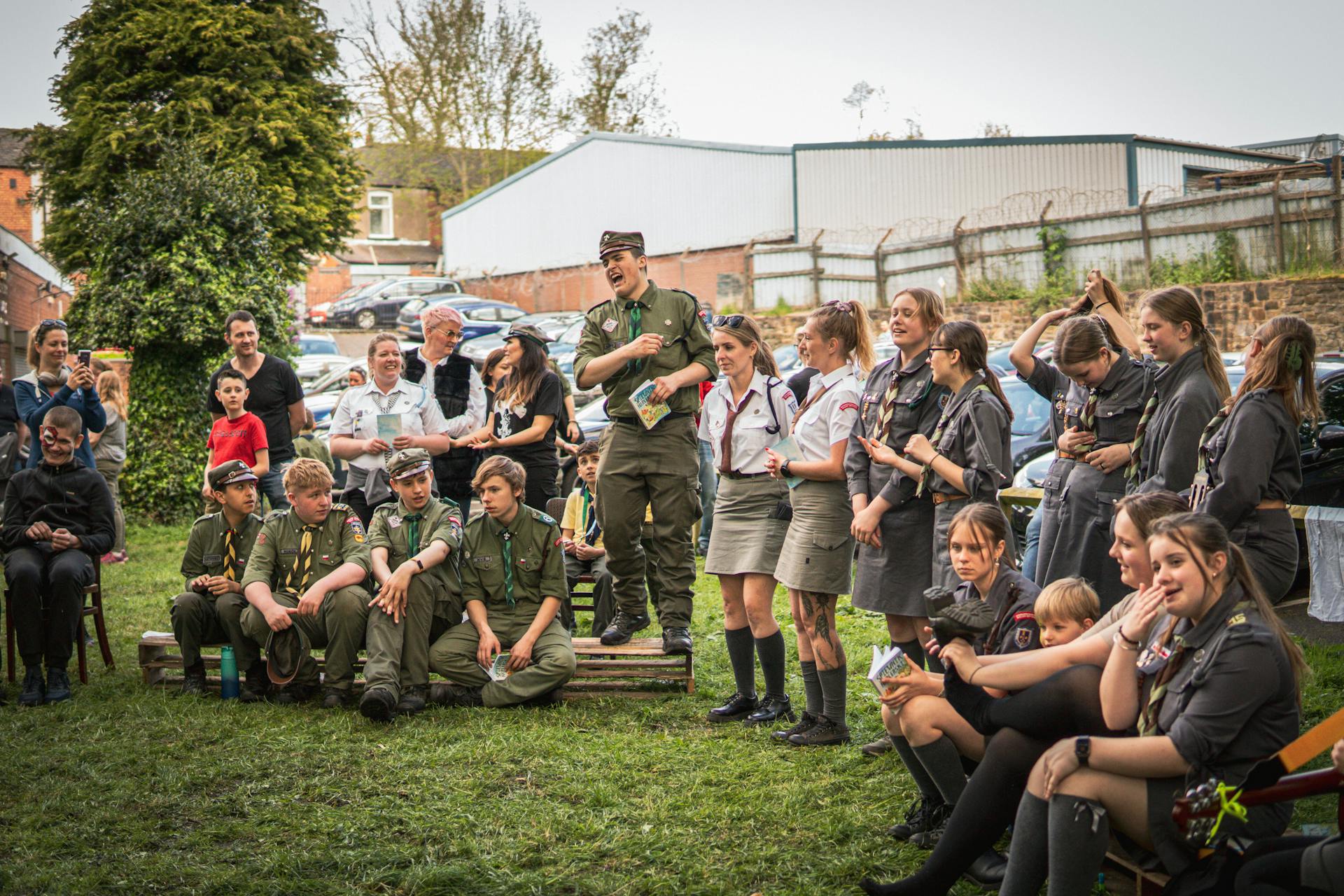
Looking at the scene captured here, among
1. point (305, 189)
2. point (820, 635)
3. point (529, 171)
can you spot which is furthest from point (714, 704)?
point (529, 171)

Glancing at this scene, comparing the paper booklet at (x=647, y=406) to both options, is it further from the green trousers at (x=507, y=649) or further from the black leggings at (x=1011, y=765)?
the black leggings at (x=1011, y=765)

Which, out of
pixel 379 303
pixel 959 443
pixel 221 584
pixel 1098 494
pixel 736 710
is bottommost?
pixel 736 710

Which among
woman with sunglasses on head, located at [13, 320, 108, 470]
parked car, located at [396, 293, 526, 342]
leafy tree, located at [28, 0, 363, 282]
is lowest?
woman with sunglasses on head, located at [13, 320, 108, 470]

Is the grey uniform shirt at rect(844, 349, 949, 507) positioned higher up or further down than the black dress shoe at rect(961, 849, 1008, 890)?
higher up

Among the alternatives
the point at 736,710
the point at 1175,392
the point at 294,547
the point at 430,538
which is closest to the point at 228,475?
the point at 294,547

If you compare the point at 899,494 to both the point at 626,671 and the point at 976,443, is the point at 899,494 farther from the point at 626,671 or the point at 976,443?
the point at 626,671

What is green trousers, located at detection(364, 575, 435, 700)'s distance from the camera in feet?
20.2

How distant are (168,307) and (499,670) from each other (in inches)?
376

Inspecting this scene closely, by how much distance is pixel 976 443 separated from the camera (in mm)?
4719

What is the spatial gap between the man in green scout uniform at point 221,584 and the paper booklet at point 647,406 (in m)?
2.51

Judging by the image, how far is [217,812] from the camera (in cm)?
468

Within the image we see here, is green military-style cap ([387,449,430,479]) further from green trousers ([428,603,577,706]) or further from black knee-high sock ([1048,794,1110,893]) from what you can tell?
black knee-high sock ([1048,794,1110,893])

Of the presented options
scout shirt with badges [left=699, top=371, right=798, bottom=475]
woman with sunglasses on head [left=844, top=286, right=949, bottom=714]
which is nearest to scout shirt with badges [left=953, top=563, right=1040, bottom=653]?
woman with sunglasses on head [left=844, top=286, right=949, bottom=714]

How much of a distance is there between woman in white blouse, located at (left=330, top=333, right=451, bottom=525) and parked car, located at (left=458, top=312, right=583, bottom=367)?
12554 mm
